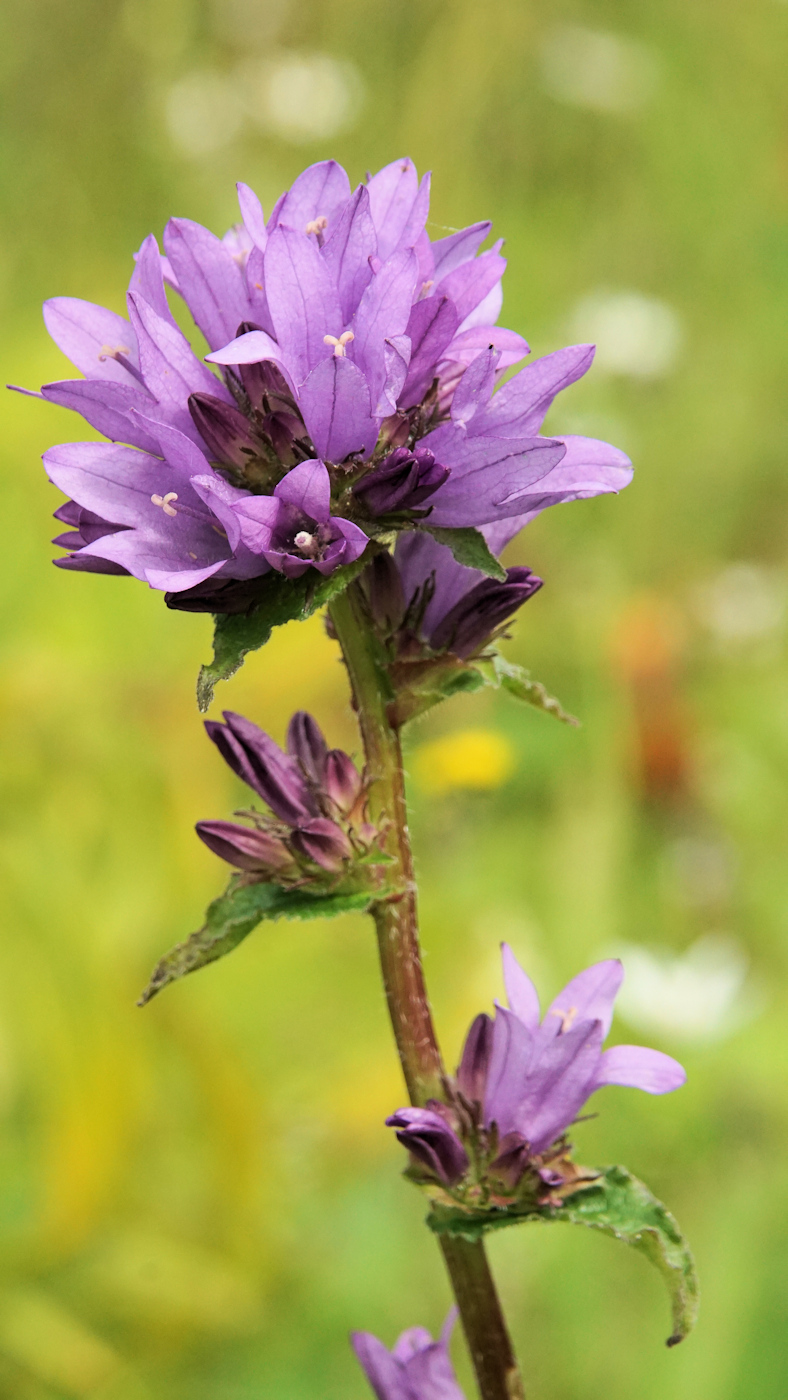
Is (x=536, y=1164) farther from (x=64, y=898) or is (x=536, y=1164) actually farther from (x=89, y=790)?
(x=89, y=790)

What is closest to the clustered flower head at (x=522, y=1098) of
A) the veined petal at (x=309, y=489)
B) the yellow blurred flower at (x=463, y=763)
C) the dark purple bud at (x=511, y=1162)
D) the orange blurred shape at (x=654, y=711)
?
the dark purple bud at (x=511, y=1162)

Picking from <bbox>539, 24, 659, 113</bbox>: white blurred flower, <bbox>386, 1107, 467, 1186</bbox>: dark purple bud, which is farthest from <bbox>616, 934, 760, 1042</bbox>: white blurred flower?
<bbox>539, 24, 659, 113</bbox>: white blurred flower

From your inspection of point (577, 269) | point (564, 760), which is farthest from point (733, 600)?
point (577, 269)

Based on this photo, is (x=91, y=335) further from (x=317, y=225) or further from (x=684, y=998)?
(x=684, y=998)

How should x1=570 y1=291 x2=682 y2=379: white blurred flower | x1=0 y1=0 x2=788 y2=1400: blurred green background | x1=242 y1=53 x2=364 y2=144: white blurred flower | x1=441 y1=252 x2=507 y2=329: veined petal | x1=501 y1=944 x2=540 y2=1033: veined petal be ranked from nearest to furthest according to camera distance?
x1=441 y1=252 x2=507 y2=329: veined petal < x1=501 y1=944 x2=540 y2=1033: veined petal < x1=0 y1=0 x2=788 y2=1400: blurred green background < x1=570 y1=291 x2=682 y2=379: white blurred flower < x1=242 y1=53 x2=364 y2=144: white blurred flower

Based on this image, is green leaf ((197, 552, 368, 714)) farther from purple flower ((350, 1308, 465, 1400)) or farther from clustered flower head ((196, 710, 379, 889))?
purple flower ((350, 1308, 465, 1400))

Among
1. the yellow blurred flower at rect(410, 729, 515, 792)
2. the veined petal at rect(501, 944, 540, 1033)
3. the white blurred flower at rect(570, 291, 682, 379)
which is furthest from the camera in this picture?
the white blurred flower at rect(570, 291, 682, 379)

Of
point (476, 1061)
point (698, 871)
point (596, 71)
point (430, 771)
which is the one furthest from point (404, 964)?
point (596, 71)
